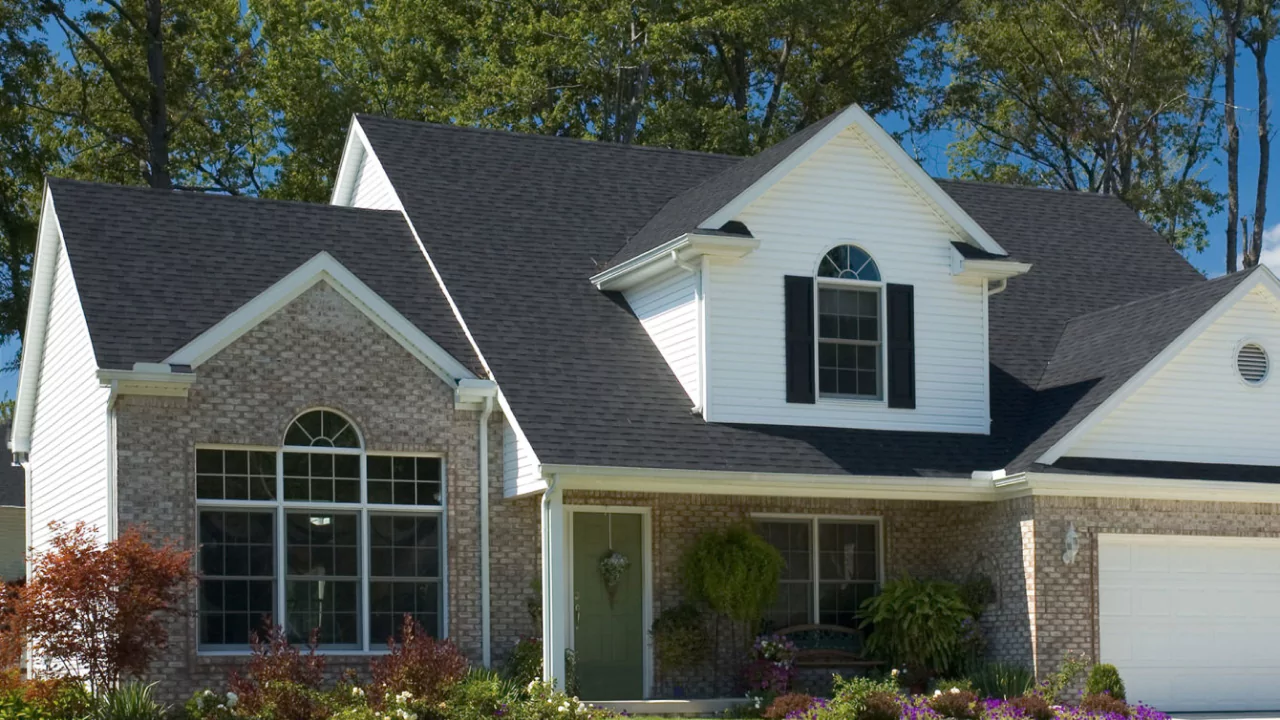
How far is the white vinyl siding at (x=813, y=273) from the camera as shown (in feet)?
68.7

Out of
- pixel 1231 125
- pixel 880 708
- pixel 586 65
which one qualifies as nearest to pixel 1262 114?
pixel 1231 125

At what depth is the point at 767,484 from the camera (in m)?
19.7

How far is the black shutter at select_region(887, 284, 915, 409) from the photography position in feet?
71.3

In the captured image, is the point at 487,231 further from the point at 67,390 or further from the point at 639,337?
the point at 67,390

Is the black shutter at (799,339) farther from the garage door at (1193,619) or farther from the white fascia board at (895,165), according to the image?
the garage door at (1193,619)

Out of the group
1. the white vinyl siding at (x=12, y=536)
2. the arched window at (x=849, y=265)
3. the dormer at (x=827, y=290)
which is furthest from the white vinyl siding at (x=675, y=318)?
the white vinyl siding at (x=12, y=536)

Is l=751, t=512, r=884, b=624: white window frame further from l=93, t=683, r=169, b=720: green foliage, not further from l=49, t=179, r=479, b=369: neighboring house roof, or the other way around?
l=93, t=683, r=169, b=720: green foliage

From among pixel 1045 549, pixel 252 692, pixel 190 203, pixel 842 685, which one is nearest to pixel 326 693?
pixel 252 692

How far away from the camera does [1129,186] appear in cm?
4312

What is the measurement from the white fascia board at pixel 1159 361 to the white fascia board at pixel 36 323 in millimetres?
12422

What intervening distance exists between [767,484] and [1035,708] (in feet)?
12.6

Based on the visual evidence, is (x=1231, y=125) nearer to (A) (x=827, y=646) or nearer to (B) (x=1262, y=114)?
(B) (x=1262, y=114)

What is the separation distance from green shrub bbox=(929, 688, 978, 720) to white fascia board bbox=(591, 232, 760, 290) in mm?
5880

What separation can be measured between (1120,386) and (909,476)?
2.90 metres
